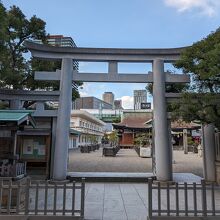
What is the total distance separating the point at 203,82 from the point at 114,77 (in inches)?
170

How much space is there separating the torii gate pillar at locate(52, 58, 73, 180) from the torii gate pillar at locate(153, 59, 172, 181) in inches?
156

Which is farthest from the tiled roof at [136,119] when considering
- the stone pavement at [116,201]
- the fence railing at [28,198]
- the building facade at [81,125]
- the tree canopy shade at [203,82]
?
the fence railing at [28,198]

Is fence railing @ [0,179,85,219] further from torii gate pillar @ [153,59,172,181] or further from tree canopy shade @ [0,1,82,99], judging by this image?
tree canopy shade @ [0,1,82,99]

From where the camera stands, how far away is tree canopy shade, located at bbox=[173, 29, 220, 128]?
1084 cm

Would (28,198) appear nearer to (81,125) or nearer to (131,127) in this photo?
(131,127)

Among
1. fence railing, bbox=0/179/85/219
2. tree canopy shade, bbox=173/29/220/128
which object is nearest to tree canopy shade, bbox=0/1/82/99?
tree canopy shade, bbox=173/29/220/128

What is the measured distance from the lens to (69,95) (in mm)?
14195

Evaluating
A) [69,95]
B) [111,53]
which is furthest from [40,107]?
[111,53]

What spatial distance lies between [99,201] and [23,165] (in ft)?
9.18

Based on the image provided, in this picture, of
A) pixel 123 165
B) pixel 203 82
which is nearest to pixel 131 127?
pixel 123 165

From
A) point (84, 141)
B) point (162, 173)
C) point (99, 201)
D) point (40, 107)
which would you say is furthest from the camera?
point (84, 141)

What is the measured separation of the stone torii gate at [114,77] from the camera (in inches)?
538

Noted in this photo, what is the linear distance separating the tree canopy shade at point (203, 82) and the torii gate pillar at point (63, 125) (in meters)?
4.87

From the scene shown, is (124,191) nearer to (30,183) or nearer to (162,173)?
(162,173)
